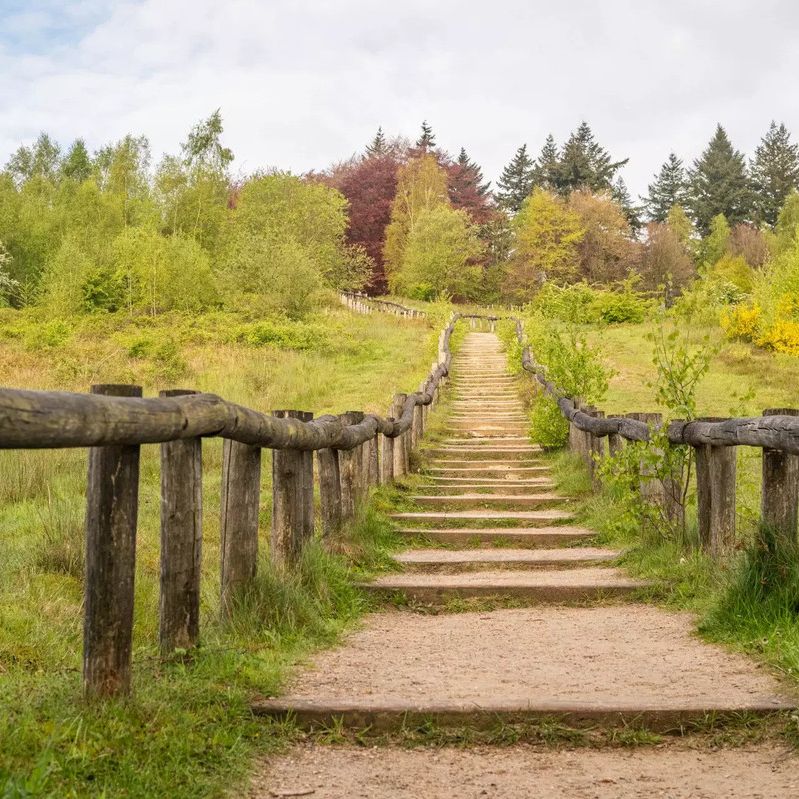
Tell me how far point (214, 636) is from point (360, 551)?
3.06m

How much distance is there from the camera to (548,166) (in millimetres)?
78062

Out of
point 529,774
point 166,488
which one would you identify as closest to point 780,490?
point 529,774

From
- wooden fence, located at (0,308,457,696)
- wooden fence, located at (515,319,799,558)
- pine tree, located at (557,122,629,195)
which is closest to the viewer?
wooden fence, located at (0,308,457,696)

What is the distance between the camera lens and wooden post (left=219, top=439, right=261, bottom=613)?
16.0 ft

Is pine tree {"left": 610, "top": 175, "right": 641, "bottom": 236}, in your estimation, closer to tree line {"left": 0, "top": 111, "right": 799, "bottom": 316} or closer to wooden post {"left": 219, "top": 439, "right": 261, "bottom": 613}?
tree line {"left": 0, "top": 111, "right": 799, "bottom": 316}

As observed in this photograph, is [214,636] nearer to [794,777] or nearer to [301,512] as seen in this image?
[301,512]

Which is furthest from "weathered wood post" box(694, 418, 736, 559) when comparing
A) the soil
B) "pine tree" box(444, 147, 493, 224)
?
"pine tree" box(444, 147, 493, 224)

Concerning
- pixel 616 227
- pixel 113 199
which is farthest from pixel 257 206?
pixel 616 227

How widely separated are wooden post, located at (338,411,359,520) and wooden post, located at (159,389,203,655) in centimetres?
362

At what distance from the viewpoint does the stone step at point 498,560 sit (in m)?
7.91

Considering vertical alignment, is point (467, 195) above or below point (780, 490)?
above

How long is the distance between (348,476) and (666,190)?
276 feet

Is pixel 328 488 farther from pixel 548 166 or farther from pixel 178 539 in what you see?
pixel 548 166

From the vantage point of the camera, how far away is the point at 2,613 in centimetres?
569
